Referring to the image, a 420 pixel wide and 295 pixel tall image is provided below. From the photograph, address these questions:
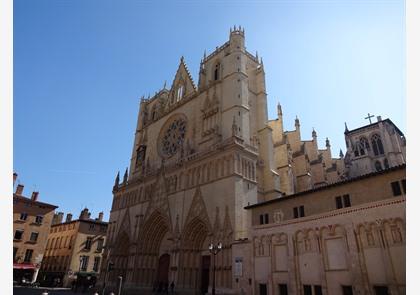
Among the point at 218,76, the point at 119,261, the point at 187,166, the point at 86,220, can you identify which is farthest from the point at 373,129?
the point at 86,220

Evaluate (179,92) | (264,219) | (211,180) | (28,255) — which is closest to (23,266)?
(28,255)

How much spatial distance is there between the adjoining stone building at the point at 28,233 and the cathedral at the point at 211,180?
11412 mm

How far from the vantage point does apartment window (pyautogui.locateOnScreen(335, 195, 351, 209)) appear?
1579 centimetres

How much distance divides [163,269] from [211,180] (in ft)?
38.6

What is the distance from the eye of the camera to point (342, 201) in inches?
630

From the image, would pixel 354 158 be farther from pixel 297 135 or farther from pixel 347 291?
pixel 347 291

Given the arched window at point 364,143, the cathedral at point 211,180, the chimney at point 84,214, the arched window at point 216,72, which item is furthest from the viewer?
the chimney at point 84,214

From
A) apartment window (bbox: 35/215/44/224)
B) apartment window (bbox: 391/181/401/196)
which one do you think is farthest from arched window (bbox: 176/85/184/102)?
apartment window (bbox: 391/181/401/196)

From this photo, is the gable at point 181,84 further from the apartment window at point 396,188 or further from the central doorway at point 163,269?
the apartment window at point 396,188

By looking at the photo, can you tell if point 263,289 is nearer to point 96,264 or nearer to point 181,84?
point 181,84

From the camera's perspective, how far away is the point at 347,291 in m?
14.3

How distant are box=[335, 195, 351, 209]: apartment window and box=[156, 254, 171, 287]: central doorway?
19955mm

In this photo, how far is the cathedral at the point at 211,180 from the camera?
74.2ft

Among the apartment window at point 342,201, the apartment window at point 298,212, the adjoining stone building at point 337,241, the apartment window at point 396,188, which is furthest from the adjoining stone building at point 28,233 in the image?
the apartment window at point 396,188
